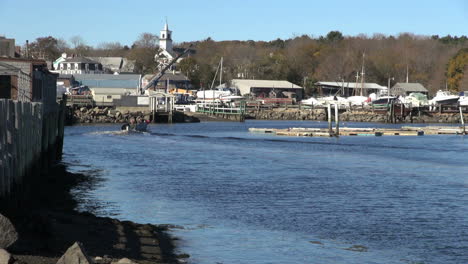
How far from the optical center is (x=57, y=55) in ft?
641

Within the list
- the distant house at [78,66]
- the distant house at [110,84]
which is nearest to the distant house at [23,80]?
the distant house at [110,84]

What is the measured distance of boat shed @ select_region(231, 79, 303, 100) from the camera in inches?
6260

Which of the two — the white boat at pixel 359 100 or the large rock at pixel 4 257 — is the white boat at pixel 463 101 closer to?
the white boat at pixel 359 100

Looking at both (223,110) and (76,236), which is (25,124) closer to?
(76,236)

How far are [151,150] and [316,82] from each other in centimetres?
11677

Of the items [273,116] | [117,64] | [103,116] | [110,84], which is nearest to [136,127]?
[103,116]

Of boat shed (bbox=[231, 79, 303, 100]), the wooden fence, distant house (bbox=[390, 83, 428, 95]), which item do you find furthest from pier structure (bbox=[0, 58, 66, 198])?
distant house (bbox=[390, 83, 428, 95])

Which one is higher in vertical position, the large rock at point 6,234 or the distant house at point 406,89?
the distant house at point 406,89

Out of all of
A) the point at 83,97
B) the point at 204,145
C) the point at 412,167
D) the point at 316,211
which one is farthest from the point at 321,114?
the point at 316,211

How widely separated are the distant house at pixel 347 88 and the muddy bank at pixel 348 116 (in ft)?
101

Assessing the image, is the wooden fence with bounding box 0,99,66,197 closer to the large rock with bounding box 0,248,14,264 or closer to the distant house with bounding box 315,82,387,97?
the large rock with bounding box 0,248,14,264

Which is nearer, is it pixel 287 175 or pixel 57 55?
pixel 287 175

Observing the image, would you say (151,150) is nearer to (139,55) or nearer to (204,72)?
(204,72)

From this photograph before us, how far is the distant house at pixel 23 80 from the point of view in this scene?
3725cm
